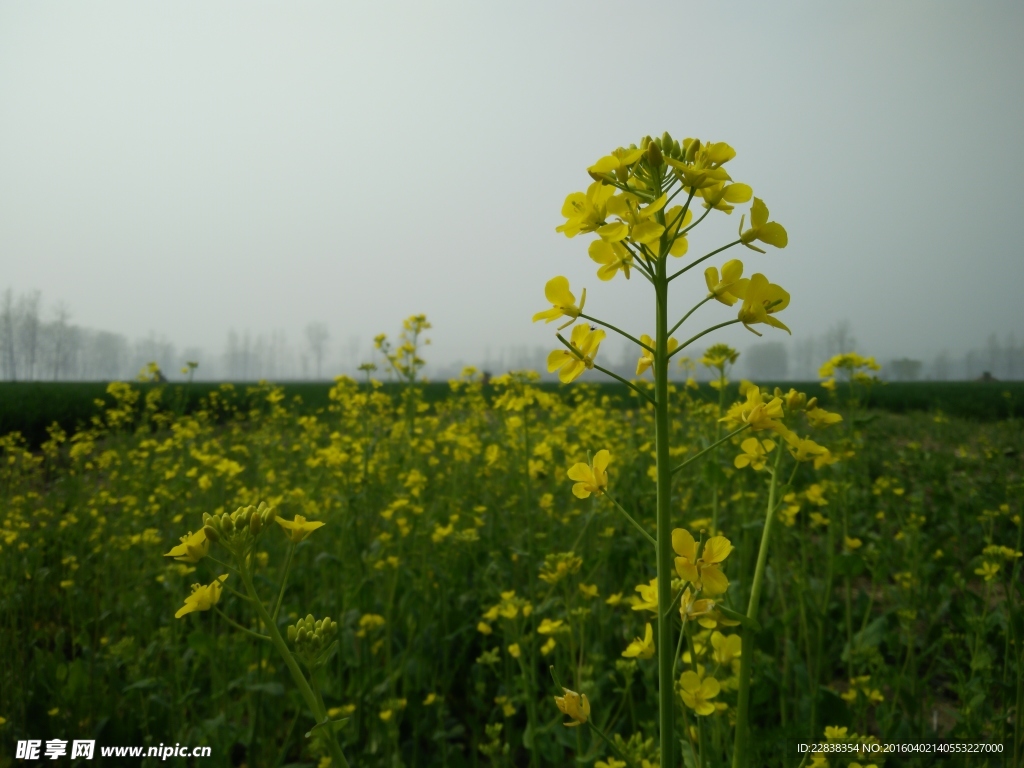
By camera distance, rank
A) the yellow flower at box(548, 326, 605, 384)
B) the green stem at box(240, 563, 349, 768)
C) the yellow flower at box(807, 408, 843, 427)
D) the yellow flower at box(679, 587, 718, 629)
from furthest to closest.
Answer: the yellow flower at box(807, 408, 843, 427), the yellow flower at box(548, 326, 605, 384), the yellow flower at box(679, 587, 718, 629), the green stem at box(240, 563, 349, 768)

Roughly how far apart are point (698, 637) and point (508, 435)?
10.8 ft

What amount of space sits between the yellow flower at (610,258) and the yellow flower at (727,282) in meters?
0.15

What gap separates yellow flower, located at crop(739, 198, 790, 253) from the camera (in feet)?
3.32

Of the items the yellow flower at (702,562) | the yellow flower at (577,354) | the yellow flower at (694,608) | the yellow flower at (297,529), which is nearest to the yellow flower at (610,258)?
the yellow flower at (577,354)

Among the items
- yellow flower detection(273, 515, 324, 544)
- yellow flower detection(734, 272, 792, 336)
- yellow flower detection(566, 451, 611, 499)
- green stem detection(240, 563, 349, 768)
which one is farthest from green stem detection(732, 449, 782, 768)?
yellow flower detection(273, 515, 324, 544)

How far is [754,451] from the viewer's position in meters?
1.37

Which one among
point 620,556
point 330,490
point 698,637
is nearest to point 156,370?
point 330,490

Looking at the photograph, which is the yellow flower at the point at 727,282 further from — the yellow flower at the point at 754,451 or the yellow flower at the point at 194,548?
the yellow flower at the point at 194,548

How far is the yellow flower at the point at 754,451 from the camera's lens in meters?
1.35

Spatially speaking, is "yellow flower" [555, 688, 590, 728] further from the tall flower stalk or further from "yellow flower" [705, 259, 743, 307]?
"yellow flower" [705, 259, 743, 307]

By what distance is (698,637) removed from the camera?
1.53m

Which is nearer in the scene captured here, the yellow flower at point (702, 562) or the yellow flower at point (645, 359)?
the yellow flower at point (702, 562)

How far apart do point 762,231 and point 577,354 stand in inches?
15.9

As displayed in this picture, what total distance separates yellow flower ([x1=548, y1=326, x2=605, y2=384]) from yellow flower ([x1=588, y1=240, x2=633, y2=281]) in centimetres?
11
